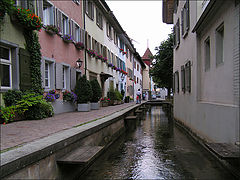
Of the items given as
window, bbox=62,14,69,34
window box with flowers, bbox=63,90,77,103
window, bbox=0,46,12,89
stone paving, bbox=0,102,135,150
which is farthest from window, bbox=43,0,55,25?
stone paving, bbox=0,102,135,150

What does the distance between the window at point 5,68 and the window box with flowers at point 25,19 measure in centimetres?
102

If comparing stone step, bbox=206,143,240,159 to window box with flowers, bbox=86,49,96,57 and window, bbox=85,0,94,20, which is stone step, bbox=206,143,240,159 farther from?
window, bbox=85,0,94,20

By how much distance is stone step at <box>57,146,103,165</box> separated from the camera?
3.84m

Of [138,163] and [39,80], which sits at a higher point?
[39,80]

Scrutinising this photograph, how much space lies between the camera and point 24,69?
8148 millimetres

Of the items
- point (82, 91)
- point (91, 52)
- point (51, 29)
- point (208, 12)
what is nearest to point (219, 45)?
point (208, 12)

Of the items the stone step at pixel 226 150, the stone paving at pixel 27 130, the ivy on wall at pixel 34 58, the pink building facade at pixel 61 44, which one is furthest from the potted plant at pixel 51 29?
the stone step at pixel 226 150

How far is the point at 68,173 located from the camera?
4309mm

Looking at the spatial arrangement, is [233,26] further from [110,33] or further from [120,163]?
[110,33]

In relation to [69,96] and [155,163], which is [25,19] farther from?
[155,163]

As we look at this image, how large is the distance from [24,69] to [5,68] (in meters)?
0.78

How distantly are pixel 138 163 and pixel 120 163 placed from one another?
444mm

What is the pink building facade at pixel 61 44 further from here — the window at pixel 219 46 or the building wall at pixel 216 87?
the window at pixel 219 46

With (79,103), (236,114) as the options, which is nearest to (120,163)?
(236,114)
